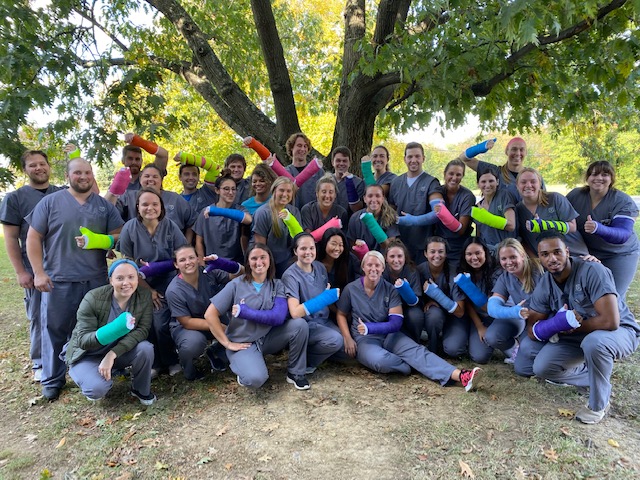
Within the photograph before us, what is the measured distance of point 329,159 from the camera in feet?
23.7

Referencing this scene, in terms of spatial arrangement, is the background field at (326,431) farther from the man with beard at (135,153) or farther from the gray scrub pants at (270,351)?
the man with beard at (135,153)

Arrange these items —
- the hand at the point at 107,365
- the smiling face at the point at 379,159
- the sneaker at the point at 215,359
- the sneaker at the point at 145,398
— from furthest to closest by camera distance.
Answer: the smiling face at the point at 379,159, the sneaker at the point at 215,359, the sneaker at the point at 145,398, the hand at the point at 107,365

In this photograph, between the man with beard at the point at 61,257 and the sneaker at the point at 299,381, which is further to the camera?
the sneaker at the point at 299,381

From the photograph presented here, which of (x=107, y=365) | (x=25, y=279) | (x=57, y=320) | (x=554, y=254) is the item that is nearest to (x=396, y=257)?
(x=554, y=254)

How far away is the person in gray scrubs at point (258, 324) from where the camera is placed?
14.2 ft

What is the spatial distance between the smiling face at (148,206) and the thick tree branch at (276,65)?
315 cm

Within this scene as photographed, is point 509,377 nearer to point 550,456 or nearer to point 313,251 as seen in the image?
point 550,456

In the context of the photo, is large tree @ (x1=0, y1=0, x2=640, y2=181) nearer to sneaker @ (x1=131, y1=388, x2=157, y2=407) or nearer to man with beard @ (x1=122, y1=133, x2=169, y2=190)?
man with beard @ (x1=122, y1=133, x2=169, y2=190)

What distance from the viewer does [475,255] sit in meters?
4.88

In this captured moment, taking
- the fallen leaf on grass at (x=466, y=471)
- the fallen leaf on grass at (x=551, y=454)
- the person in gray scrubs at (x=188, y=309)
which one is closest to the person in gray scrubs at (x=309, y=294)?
the person in gray scrubs at (x=188, y=309)

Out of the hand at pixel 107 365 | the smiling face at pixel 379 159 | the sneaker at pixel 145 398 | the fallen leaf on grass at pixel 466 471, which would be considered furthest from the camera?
the smiling face at pixel 379 159

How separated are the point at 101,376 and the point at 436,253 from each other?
3.40 meters

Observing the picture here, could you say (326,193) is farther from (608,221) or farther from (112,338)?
(608,221)

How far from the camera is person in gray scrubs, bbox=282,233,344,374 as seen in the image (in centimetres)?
455
